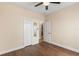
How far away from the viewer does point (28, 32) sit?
15.8 ft

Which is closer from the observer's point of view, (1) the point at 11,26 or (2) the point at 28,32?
(1) the point at 11,26

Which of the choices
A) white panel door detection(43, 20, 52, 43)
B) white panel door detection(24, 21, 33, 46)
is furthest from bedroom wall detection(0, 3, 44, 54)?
Answer: white panel door detection(43, 20, 52, 43)

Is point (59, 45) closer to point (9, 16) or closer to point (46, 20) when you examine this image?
point (46, 20)

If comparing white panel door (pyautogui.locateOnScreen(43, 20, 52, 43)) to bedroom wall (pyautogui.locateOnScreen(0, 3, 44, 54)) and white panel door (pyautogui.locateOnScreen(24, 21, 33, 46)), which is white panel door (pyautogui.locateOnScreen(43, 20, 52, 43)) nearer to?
white panel door (pyautogui.locateOnScreen(24, 21, 33, 46))

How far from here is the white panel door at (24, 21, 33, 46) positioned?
4562 millimetres

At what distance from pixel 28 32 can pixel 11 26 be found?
4.76 ft

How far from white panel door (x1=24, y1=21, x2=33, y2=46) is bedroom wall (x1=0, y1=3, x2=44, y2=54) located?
1.40 ft

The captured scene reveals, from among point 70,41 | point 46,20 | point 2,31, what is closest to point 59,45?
point 70,41

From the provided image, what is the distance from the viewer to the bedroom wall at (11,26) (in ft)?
10.7

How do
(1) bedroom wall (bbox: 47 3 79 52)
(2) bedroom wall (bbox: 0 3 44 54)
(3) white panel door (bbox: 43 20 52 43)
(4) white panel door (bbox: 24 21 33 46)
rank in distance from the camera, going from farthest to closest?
(3) white panel door (bbox: 43 20 52 43) < (4) white panel door (bbox: 24 21 33 46) < (1) bedroom wall (bbox: 47 3 79 52) < (2) bedroom wall (bbox: 0 3 44 54)

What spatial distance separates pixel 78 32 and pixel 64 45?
1.22 metres

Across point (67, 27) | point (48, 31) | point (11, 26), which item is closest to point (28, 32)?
point (11, 26)

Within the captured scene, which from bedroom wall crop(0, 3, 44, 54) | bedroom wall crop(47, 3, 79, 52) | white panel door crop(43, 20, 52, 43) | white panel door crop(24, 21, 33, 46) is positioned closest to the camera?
bedroom wall crop(0, 3, 44, 54)

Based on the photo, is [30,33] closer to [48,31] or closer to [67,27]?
[48,31]
